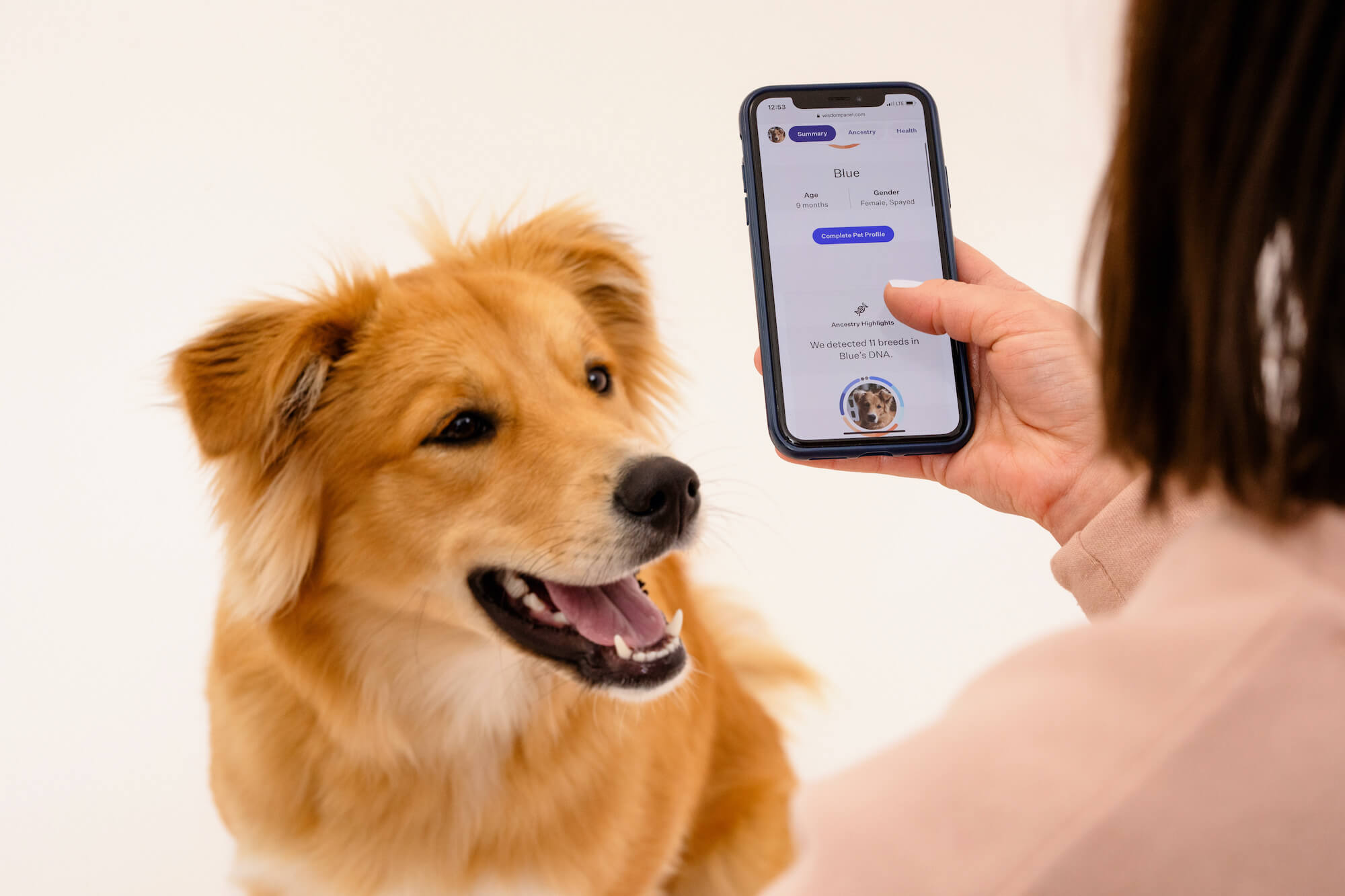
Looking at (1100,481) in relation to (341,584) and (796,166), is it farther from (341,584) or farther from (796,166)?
(341,584)

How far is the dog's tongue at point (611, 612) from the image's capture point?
6.03 ft

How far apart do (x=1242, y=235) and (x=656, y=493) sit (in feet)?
4.04

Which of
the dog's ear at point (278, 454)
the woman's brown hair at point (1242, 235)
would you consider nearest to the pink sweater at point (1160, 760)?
the woman's brown hair at point (1242, 235)

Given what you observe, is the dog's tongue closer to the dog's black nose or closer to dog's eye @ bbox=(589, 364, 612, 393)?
the dog's black nose

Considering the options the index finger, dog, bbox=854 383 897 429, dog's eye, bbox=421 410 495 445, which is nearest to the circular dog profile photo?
dog, bbox=854 383 897 429

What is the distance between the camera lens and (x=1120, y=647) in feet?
1.72

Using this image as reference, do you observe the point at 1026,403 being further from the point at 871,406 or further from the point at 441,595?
the point at 441,595

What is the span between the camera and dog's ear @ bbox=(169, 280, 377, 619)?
1709mm

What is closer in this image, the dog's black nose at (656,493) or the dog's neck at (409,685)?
the dog's black nose at (656,493)

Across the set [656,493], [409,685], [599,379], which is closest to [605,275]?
[599,379]

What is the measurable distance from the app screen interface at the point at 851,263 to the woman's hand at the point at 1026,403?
0.06 metres

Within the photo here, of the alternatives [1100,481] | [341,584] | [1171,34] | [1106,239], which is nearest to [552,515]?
[341,584]

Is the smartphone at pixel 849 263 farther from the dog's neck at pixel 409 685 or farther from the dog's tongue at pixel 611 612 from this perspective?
the dog's neck at pixel 409 685

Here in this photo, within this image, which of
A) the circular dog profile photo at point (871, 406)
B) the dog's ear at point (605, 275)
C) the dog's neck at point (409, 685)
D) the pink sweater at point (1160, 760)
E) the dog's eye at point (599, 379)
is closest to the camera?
the pink sweater at point (1160, 760)
